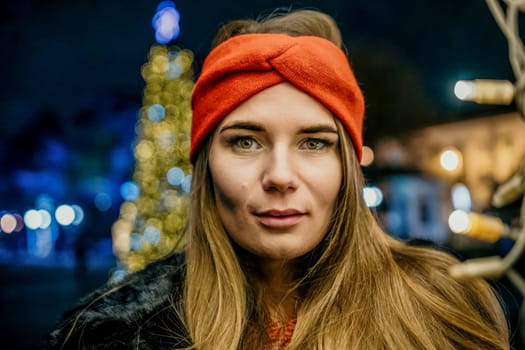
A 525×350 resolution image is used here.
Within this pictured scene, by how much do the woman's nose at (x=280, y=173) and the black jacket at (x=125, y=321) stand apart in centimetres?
66

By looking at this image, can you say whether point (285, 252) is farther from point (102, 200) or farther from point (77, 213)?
point (77, 213)

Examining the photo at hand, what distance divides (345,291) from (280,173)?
1.96 feet

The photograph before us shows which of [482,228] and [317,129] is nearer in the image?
[482,228]

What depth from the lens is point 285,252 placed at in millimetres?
2025

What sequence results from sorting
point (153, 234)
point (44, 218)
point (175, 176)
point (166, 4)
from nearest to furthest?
point (153, 234) → point (175, 176) → point (166, 4) → point (44, 218)

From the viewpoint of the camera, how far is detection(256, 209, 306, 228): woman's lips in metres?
1.98

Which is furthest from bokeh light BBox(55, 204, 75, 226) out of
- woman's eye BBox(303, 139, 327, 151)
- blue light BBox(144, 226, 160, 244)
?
woman's eye BBox(303, 139, 327, 151)

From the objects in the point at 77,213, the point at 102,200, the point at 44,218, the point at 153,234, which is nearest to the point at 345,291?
the point at 153,234

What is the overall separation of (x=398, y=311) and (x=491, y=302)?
0.36m

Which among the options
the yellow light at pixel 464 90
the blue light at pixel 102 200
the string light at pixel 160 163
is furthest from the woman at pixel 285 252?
the blue light at pixel 102 200

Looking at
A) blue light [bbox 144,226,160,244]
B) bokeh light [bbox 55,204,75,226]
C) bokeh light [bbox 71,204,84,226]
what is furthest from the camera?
bokeh light [bbox 71,204,84,226]

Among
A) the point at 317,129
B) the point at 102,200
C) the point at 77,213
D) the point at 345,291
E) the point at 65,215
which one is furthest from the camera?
the point at 77,213

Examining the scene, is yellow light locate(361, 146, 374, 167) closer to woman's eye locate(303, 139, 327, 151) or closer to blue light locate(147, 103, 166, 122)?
woman's eye locate(303, 139, 327, 151)


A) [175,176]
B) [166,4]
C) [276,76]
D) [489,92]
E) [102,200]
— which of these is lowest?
[489,92]
